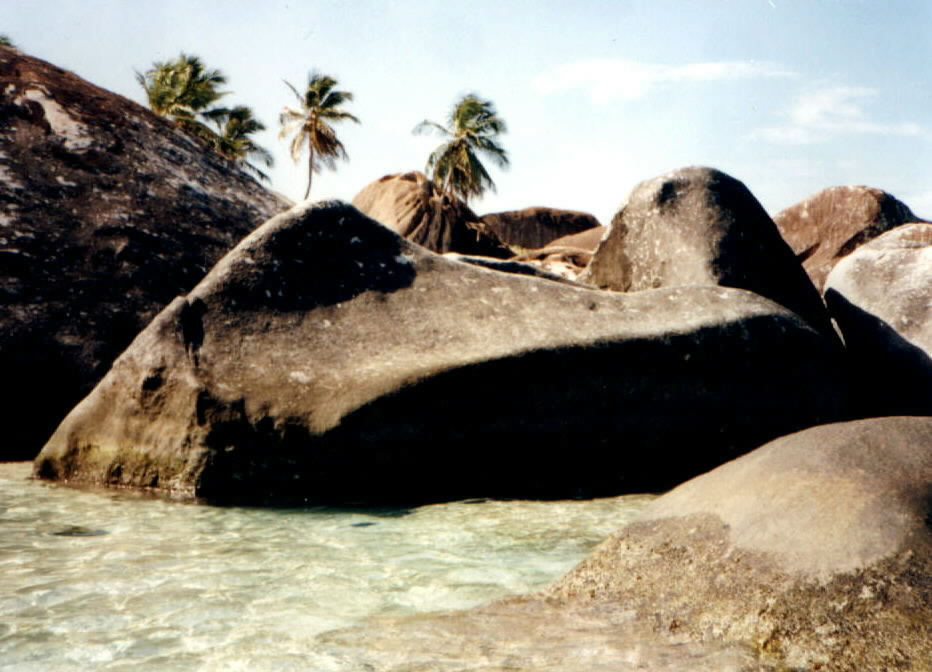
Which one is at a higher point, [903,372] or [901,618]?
[903,372]

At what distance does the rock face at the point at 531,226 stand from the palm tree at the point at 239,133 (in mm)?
11265

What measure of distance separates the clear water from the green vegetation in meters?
31.5

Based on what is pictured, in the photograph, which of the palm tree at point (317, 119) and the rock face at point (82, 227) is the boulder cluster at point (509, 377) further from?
the palm tree at point (317, 119)

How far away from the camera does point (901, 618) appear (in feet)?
7.23

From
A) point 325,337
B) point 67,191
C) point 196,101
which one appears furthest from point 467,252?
point 325,337

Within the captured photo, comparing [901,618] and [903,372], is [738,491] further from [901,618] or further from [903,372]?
[903,372]

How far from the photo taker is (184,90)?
35406mm

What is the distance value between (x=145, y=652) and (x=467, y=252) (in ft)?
74.2

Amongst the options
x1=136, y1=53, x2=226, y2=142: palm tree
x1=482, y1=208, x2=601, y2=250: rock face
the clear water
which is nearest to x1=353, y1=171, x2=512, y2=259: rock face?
x1=482, y1=208, x2=601, y2=250: rock face

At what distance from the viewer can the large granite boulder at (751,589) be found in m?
2.16

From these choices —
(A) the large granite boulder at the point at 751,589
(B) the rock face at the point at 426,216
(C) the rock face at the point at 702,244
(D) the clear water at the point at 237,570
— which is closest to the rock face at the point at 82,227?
(D) the clear water at the point at 237,570

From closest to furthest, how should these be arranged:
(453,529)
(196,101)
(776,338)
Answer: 1. (453,529)
2. (776,338)
3. (196,101)

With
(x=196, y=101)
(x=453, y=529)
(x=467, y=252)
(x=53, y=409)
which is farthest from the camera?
(x=196, y=101)

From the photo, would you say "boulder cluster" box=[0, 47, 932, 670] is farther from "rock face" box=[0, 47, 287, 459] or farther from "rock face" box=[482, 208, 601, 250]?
"rock face" box=[482, 208, 601, 250]
